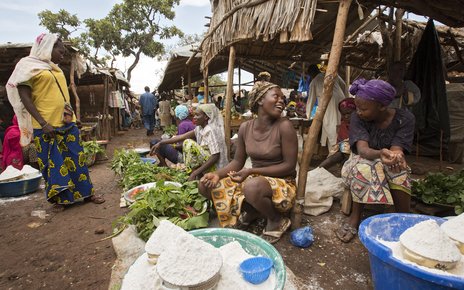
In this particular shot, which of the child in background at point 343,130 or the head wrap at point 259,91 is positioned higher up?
the head wrap at point 259,91

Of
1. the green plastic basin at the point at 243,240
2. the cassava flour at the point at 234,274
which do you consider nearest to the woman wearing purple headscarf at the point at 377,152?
the green plastic basin at the point at 243,240

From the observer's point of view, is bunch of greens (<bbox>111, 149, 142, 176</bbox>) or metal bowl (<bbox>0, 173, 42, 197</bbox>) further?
bunch of greens (<bbox>111, 149, 142, 176</bbox>)

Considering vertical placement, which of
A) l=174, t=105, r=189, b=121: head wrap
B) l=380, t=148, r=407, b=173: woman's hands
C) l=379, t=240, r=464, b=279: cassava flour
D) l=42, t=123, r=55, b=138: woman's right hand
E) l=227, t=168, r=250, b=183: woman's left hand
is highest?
l=174, t=105, r=189, b=121: head wrap

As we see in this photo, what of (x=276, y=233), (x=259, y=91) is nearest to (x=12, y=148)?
(x=259, y=91)

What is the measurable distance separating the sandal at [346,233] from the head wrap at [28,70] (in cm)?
356

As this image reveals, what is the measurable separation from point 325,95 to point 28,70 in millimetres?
3155

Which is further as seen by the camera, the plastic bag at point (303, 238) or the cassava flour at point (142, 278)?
the plastic bag at point (303, 238)

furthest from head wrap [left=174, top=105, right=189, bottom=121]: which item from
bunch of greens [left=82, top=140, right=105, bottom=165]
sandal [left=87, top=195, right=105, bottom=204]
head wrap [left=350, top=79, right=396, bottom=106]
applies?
head wrap [left=350, top=79, right=396, bottom=106]

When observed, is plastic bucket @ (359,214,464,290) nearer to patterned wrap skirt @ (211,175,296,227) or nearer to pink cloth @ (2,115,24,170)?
patterned wrap skirt @ (211,175,296,227)

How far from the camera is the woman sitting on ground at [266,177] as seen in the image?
2.24 meters

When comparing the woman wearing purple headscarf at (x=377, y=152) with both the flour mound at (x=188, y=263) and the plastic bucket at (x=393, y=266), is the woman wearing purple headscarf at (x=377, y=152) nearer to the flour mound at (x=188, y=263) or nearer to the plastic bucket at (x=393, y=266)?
the plastic bucket at (x=393, y=266)

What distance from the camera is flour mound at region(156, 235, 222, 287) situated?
1.08 metres

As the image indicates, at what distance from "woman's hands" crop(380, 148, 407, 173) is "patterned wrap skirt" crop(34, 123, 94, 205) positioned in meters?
3.44

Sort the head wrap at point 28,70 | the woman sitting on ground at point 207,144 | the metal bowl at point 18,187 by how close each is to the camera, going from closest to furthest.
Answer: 1. the head wrap at point 28,70
2. the woman sitting on ground at point 207,144
3. the metal bowl at point 18,187
